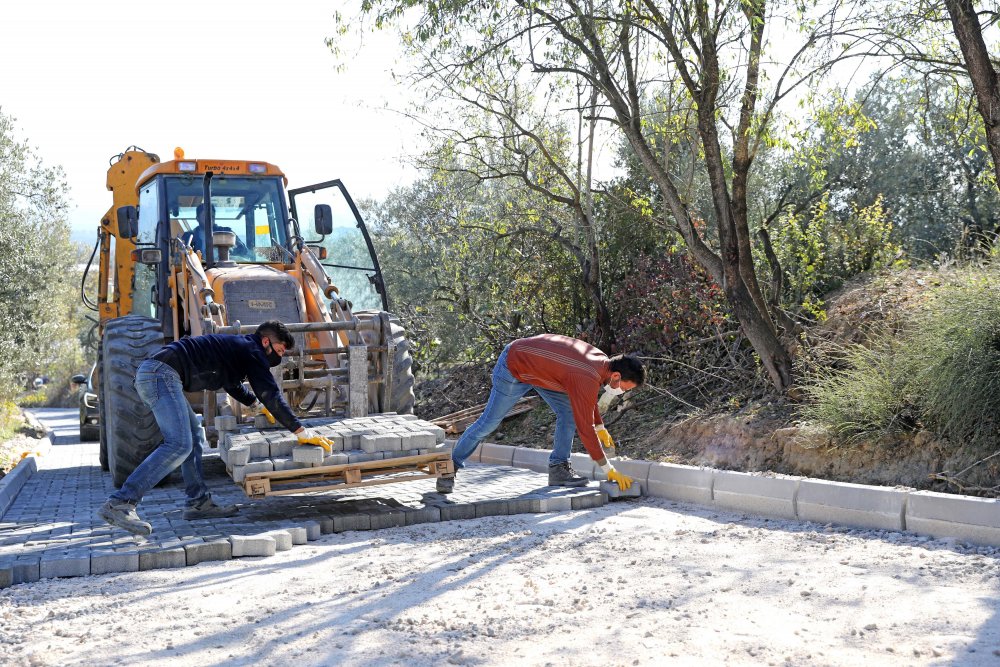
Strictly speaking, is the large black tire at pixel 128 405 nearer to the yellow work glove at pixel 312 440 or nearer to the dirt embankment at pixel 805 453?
the yellow work glove at pixel 312 440

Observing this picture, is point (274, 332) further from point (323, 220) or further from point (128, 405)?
point (323, 220)

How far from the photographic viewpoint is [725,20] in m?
9.05

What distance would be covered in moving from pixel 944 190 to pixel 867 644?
1521 centimetres

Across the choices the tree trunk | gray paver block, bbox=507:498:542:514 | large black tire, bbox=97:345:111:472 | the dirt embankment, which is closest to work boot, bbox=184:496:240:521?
gray paver block, bbox=507:498:542:514

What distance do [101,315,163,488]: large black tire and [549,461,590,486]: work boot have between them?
12.3 feet

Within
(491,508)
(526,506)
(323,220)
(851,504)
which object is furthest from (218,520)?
(851,504)

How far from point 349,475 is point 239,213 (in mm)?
4025

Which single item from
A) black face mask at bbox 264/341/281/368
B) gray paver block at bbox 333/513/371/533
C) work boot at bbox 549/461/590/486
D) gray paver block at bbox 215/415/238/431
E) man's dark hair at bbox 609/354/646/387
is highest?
black face mask at bbox 264/341/281/368

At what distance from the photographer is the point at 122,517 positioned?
21.7 ft

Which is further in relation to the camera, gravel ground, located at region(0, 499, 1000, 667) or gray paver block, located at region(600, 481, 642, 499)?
gray paver block, located at region(600, 481, 642, 499)

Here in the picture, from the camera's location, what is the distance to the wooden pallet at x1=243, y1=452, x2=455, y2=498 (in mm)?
7070

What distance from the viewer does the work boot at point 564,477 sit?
28.3 ft

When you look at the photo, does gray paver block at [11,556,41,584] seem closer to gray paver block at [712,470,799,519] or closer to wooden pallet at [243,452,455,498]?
wooden pallet at [243,452,455,498]

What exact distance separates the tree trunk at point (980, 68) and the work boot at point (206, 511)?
6.57m
